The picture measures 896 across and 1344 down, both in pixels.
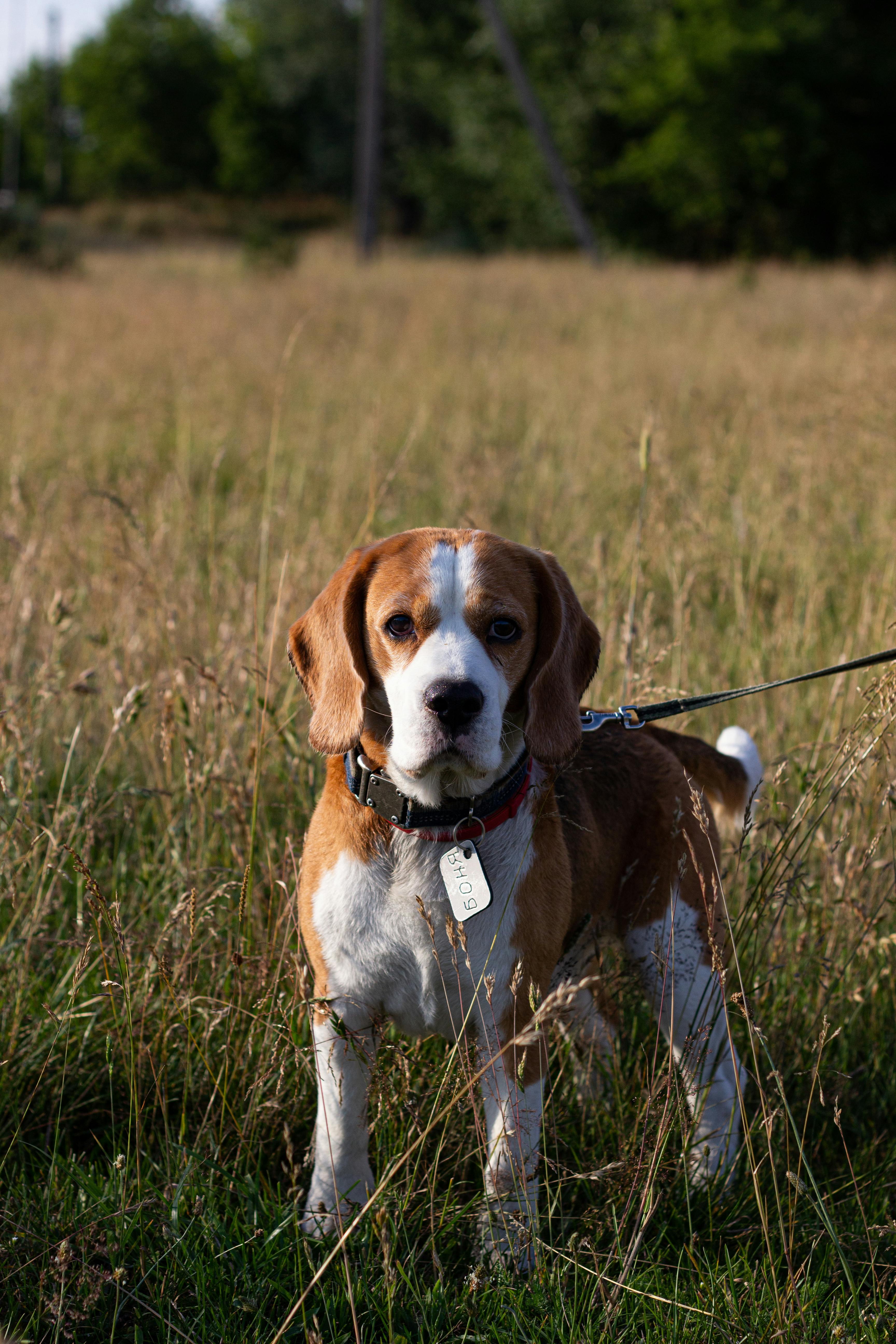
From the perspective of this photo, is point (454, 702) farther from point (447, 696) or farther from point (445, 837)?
point (445, 837)

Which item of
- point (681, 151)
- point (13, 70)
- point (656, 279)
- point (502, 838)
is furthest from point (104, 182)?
point (502, 838)

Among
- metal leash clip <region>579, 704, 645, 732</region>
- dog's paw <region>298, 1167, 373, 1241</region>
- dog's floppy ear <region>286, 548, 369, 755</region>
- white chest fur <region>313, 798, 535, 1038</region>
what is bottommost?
dog's paw <region>298, 1167, 373, 1241</region>

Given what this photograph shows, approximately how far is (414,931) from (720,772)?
3.70 feet

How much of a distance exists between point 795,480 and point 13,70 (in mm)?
64320

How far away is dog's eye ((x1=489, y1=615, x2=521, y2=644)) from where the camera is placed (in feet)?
6.50

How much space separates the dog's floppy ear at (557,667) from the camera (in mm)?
1985

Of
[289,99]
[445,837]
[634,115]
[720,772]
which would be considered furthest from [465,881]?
[289,99]

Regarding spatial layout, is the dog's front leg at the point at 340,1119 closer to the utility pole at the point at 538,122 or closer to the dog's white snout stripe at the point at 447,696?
the dog's white snout stripe at the point at 447,696

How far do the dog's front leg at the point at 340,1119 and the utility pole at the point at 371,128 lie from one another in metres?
19.3

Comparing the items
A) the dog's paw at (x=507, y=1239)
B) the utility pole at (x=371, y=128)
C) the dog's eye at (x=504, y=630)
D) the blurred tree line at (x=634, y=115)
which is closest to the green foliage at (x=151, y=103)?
the blurred tree line at (x=634, y=115)

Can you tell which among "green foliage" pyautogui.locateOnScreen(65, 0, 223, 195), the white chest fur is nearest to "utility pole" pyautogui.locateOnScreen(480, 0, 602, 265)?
the white chest fur

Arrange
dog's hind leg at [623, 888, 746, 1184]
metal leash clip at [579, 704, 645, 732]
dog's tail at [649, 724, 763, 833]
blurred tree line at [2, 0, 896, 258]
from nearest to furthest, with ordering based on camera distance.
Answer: dog's hind leg at [623, 888, 746, 1184]
metal leash clip at [579, 704, 645, 732]
dog's tail at [649, 724, 763, 833]
blurred tree line at [2, 0, 896, 258]

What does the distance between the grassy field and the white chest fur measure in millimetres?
165

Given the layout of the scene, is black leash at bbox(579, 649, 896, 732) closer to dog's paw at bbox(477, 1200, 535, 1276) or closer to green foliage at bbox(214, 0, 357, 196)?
dog's paw at bbox(477, 1200, 535, 1276)
